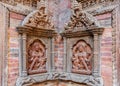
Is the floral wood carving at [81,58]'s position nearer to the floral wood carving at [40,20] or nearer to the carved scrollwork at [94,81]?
the carved scrollwork at [94,81]

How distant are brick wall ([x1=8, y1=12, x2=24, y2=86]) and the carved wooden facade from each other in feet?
0.21

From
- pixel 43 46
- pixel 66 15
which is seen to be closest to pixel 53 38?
pixel 43 46

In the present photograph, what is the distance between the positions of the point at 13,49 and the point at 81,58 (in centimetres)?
95

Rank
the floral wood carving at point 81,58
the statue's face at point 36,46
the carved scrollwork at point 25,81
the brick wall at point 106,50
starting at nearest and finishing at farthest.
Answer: the brick wall at point 106,50
the carved scrollwork at point 25,81
the floral wood carving at point 81,58
the statue's face at point 36,46

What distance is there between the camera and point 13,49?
194 cm

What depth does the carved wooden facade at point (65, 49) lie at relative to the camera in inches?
78.0

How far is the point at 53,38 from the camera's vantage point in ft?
7.83

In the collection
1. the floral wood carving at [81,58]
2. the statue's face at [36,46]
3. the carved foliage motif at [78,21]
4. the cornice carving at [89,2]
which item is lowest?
the floral wood carving at [81,58]

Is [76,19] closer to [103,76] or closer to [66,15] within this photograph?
[66,15]

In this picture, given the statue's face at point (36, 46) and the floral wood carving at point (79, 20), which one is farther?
the statue's face at point (36, 46)

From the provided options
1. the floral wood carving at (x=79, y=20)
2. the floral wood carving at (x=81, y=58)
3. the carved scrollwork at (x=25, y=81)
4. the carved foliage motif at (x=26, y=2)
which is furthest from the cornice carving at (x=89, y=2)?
the carved scrollwork at (x=25, y=81)

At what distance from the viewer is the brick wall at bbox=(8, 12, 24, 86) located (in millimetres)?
1898

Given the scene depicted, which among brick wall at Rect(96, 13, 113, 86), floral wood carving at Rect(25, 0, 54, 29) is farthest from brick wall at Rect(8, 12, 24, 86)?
brick wall at Rect(96, 13, 113, 86)

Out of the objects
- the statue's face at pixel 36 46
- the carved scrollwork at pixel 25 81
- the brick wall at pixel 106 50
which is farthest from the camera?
the statue's face at pixel 36 46
